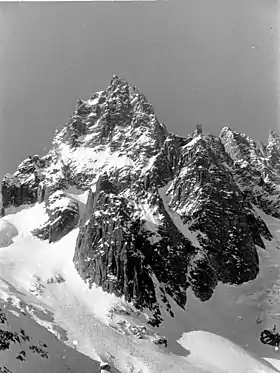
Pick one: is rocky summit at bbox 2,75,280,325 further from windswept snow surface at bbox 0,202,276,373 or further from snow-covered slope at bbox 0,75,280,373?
windswept snow surface at bbox 0,202,276,373

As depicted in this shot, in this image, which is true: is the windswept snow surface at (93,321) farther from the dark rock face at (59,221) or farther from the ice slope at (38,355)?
the dark rock face at (59,221)

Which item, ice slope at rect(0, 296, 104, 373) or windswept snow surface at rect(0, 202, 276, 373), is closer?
ice slope at rect(0, 296, 104, 373)

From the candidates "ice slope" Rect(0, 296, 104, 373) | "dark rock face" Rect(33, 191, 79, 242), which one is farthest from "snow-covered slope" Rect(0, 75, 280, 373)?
"ice slope" Rect(0, 296, 104, 373)

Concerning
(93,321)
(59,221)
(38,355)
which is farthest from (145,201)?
(38,355)

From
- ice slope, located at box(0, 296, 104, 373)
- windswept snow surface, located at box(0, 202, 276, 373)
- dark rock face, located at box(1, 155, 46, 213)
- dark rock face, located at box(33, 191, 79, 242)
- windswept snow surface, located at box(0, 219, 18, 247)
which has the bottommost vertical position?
ice slope, located at box(0, 296, 104, 373)

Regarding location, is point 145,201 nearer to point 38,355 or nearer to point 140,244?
point 140,244

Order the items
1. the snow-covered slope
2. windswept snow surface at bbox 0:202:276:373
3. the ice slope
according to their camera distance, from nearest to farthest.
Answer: the ice slope, windswept snow surface at bbox 0:202:276:373, the snow-covered slope

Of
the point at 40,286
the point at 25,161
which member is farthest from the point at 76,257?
the point at 25,161
